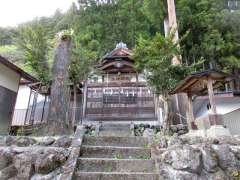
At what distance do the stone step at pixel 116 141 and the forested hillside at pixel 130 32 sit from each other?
454cm

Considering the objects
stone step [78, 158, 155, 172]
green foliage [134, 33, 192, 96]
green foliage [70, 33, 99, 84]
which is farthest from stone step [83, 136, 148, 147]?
green foliage [70, 33, 99, 84]

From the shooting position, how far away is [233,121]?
7965mm

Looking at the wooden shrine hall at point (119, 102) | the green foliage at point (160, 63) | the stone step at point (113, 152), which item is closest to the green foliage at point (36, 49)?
the wooden shrine hall at point (119, 102)

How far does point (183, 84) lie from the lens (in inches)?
255

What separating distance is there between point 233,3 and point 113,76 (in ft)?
34.1

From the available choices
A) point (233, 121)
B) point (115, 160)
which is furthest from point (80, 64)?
point (233, 121)

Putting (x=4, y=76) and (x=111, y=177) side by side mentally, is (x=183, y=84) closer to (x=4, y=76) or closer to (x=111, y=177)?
(x=111, y=177)

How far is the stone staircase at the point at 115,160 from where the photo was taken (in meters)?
3.89

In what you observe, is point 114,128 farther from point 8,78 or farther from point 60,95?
point 8,78

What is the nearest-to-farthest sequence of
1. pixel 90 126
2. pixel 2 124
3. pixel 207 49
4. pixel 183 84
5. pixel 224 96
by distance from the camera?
pixel 183 84, pixel 2 124, pixel 224 96, pixel 90 126, pixel 207 49

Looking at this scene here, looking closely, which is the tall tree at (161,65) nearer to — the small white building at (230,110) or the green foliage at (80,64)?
the small white building at (230,110)

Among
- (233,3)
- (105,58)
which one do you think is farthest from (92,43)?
(233,3)

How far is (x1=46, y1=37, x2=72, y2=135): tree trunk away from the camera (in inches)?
213

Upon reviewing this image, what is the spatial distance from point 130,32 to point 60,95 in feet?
38.0
